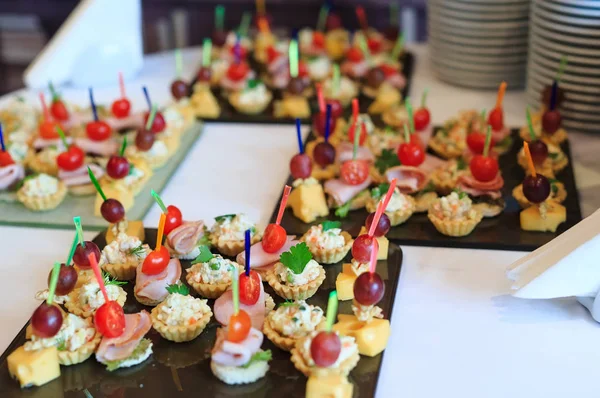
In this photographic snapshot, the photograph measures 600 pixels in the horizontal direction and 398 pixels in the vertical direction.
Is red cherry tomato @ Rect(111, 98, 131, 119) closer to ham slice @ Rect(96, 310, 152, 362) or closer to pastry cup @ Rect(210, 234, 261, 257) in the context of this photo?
pastry cup @ Rect(210, 234, 261, 257)

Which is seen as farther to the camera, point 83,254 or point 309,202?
point 309,202

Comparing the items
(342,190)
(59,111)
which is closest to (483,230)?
(342,190)

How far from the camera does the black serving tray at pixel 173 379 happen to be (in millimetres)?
1535

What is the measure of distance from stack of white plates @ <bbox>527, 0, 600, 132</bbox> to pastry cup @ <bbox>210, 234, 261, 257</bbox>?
1.19 m

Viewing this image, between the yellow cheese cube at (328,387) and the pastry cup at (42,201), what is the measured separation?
1.08m

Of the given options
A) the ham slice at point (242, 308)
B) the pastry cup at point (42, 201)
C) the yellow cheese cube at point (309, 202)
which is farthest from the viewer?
the pastry cup at point (42, 201)

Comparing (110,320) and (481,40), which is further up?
(481,40)

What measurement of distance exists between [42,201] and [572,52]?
5.34 ft

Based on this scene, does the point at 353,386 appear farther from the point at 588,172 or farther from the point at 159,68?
the point at 159,68

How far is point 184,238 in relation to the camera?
1972mm

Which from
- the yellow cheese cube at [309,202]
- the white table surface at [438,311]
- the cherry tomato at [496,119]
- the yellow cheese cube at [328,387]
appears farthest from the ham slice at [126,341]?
the cherry tomato at [496,119]

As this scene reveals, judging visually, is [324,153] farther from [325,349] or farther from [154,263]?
[325,349]

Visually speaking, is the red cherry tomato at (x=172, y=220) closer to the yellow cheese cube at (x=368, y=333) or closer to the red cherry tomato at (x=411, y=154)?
the yellow cheese cube at (x=368, y=333)

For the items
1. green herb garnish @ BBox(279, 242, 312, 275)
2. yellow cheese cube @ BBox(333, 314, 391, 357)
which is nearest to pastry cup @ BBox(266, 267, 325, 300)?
green herb garnish @ BBox(279, 242, 312, 275)
